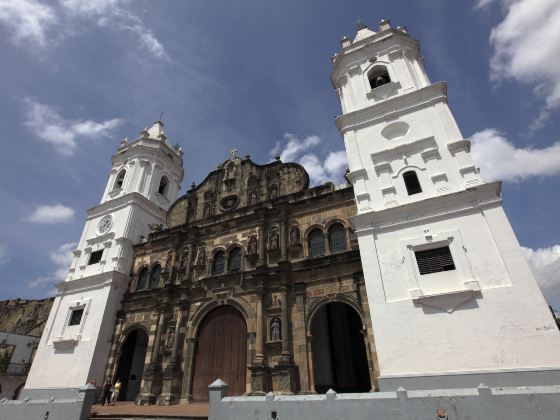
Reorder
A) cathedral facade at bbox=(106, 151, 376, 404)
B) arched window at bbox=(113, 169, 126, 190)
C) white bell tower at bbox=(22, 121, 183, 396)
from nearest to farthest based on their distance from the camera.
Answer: cathedral facade at bbox=(106, 151, 376, 404) → white bell tower at bbox=(22, 121, 183, 396) → arched window at bbox=(113, 169, 126, 190)

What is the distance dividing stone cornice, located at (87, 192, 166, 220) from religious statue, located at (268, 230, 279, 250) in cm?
1090

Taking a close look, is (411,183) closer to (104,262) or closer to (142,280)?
(142,280)

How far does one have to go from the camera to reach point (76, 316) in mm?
19375

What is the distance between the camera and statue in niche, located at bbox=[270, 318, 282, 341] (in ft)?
46.4

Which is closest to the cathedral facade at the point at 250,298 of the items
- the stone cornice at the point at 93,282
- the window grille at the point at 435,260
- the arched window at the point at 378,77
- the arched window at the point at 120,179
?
the stone cornice at the point at 93,282

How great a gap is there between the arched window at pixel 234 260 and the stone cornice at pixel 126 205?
8951mm

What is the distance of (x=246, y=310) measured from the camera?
1538cm

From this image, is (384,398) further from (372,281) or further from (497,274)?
(497,274)

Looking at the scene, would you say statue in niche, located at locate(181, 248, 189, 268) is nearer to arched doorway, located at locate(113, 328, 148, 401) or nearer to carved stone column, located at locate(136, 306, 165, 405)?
carved stone column, located at locate(136, 306, 165, 405)

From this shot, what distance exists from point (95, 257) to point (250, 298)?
12.3 m

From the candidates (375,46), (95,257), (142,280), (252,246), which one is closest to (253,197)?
(252,246)

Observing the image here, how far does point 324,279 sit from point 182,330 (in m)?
7.73

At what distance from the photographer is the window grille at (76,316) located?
19078mm

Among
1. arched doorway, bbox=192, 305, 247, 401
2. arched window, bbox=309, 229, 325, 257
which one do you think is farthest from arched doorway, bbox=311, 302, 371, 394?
arched doorway, bbox=192, 305, 247, 401
